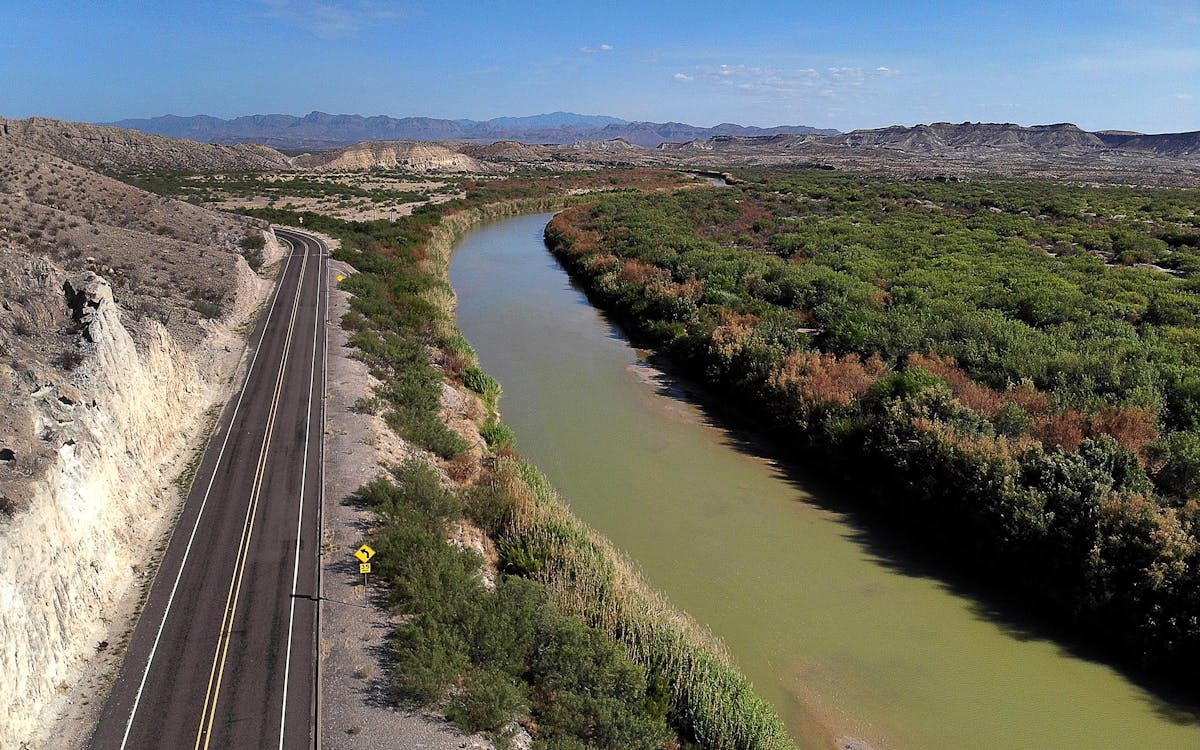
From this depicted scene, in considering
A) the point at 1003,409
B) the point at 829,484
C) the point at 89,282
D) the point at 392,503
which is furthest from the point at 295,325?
the point at 1003,409

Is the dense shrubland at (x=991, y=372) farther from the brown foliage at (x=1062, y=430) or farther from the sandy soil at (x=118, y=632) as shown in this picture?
the sandy soil at (x=118, y=632)

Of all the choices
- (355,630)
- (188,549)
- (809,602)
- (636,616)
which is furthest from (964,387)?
(188,549)

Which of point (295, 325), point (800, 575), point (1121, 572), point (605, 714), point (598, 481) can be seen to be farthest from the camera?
point (295, 325)

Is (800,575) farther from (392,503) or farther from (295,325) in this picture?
(295,325)

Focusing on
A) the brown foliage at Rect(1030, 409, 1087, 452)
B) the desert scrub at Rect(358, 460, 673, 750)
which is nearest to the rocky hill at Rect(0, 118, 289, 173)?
the desert scrub at Rect(358, 460, 673, 750)

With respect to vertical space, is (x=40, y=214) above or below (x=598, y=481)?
above
